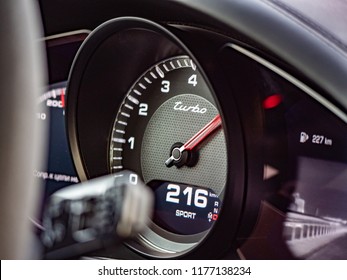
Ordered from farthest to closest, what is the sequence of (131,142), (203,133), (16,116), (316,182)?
(131,142)
(203,133)
(316,182)
(16,116)

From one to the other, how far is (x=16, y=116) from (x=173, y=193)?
97 centimetres

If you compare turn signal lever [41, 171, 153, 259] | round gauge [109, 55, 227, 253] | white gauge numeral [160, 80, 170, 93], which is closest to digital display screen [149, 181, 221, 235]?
round gauge [109, 55, 227, 253]

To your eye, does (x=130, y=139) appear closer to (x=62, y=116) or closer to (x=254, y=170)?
(x=62, y=116)

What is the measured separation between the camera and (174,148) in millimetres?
1398

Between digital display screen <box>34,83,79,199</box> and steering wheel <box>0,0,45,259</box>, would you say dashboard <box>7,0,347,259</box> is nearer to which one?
digital display screen <box>34,83,79,199</box>

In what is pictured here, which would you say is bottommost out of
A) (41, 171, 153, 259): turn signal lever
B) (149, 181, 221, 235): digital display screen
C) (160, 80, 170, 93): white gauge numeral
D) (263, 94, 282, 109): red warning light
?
(149, 181, 221, 235): digital display screen

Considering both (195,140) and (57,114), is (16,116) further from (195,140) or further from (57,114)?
(57,114)

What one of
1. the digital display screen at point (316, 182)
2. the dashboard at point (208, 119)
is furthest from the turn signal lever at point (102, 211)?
the digital display screen at point (316, 182)

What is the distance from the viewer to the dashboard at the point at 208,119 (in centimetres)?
111

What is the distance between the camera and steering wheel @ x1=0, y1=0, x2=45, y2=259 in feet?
1.48

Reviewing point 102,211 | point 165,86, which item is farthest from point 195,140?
point 102,211

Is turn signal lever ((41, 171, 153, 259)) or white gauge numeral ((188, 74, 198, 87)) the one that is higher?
white gauge numeral ((188, 74, 198, 87))
